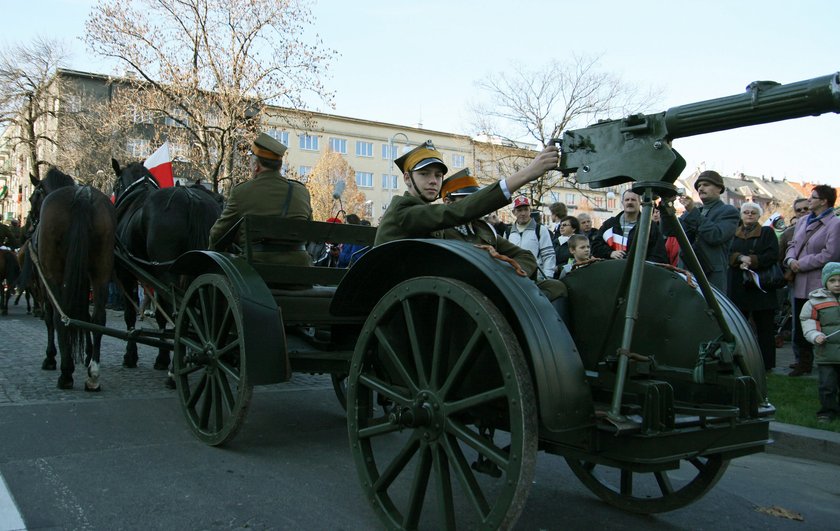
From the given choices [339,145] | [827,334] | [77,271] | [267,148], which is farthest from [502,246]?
[339,145]

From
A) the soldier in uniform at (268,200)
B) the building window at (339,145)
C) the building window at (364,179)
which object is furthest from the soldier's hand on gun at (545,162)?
the building window at (364,179)

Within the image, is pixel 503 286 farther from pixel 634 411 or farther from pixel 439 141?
pixel 439 141

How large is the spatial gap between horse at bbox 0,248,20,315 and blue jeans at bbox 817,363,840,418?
50.8 feet

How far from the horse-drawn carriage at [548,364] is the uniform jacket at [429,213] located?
0.19 m

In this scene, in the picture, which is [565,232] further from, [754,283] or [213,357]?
[213,357]

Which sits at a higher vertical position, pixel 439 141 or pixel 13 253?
pixel 439 141

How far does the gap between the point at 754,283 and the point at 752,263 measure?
251 millimetres

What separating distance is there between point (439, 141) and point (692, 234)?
7465 centimetres

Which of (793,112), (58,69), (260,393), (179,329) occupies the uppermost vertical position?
→ (58,69)

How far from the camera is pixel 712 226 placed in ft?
22.9

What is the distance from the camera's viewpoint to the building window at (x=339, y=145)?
2943 inches

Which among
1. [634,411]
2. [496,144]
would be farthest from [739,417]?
[496,144]

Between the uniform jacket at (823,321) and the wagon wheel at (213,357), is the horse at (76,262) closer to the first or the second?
the wagon wheel at (213,357)

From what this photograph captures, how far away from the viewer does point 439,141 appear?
80.4 m
